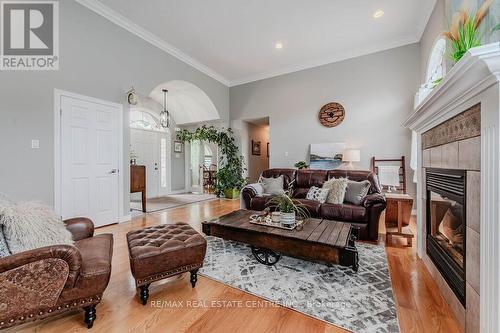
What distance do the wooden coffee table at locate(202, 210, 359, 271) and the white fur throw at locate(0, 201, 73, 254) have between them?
4.39 feet

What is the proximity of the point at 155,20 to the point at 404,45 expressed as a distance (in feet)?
15.3

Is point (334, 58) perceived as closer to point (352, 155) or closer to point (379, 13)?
point (379, 13)

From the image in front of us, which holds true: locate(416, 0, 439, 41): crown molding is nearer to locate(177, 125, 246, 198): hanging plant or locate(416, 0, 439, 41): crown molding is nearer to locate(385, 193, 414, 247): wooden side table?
locate(385, 193, 414, 247): wooden side table

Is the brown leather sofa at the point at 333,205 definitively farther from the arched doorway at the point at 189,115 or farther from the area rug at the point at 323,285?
the arched doorway at the point at 189,115

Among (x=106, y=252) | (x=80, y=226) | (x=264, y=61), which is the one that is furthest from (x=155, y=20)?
(x=106, y=252)

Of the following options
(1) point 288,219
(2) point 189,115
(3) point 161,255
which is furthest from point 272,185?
(2) point 189,115

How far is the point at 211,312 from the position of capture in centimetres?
152

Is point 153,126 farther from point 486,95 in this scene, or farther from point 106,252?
point 486,95

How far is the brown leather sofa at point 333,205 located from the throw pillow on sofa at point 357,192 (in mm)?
87

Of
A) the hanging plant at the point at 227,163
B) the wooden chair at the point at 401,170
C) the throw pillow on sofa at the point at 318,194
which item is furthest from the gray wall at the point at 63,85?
the wooden chair at the point at 401,170

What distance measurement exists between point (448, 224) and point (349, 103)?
3.64 meters

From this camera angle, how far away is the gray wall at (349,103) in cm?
438

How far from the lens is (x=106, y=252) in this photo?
5.15ft

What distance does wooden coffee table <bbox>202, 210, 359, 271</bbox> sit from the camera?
179 cm
